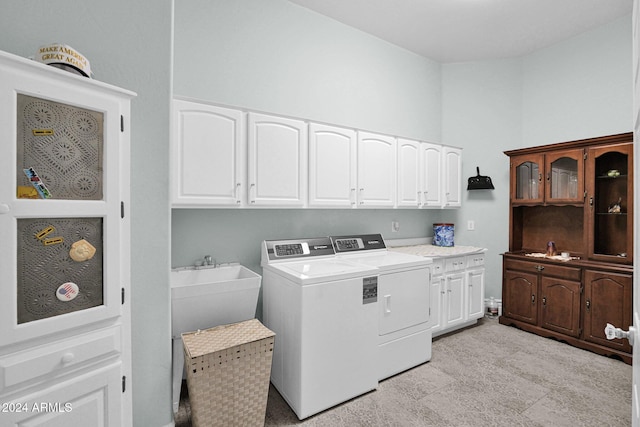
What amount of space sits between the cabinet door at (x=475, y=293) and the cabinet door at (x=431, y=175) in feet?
2.85

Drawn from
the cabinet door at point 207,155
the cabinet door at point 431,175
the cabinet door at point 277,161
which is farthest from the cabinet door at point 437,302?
the cabinet door at point 207,155

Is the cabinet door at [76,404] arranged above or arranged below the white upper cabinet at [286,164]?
below

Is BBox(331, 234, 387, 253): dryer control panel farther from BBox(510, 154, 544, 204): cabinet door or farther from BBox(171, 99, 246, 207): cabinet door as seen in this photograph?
BBox(510, 154, 544, 204): cabinet door

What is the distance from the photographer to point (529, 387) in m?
2.29

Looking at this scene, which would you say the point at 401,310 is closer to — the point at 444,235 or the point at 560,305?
the point at 444,235

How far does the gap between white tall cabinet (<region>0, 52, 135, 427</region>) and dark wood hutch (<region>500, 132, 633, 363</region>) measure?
A: 3671 millimetres

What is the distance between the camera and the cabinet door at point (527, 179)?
3371 millimetres

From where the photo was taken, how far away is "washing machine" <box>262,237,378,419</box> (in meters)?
1.96

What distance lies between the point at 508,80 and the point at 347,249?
10.4 feet

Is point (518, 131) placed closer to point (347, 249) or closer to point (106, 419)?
point (347, 249)

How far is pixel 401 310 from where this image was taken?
2.50m

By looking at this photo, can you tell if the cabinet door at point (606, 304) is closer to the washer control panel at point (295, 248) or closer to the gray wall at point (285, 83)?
the gray wall at point (285, 83)

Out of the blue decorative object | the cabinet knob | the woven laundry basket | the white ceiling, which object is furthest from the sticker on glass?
the blue decorative object

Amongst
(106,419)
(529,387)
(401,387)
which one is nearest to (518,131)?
(529,387)
